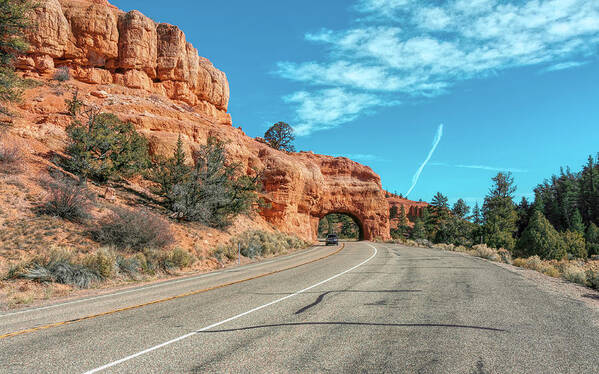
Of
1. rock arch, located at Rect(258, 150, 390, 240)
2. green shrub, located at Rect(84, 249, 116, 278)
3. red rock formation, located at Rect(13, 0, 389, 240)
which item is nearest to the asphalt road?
green shrub, located at Rect(84, 249, 116, 278)

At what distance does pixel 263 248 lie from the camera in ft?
87.8

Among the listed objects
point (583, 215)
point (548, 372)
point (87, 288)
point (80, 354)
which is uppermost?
point (583, 215)

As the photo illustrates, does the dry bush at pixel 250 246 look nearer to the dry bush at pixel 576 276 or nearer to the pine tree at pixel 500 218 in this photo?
the dry bush at pixel 576 276

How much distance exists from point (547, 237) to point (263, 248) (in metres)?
35.1

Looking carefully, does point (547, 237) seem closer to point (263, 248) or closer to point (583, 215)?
point (263, 248)

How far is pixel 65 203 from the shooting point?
16281 mm

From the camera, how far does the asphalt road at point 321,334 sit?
4320mm

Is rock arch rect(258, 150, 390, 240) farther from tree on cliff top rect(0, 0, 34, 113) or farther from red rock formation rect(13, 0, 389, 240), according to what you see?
tree on cliff top rect(0, 0, 34, 113)

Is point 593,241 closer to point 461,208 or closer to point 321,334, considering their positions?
point 461,208

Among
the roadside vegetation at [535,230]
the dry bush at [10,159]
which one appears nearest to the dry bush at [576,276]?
the roadside vegetation at [535,230]

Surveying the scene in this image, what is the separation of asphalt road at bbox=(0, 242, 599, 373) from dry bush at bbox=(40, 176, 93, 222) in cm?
892

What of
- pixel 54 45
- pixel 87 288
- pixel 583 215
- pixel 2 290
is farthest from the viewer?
pixel 583 215

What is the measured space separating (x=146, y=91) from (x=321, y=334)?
40.5m

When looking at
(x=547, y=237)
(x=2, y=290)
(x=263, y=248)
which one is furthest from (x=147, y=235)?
(x=547, y=237)
